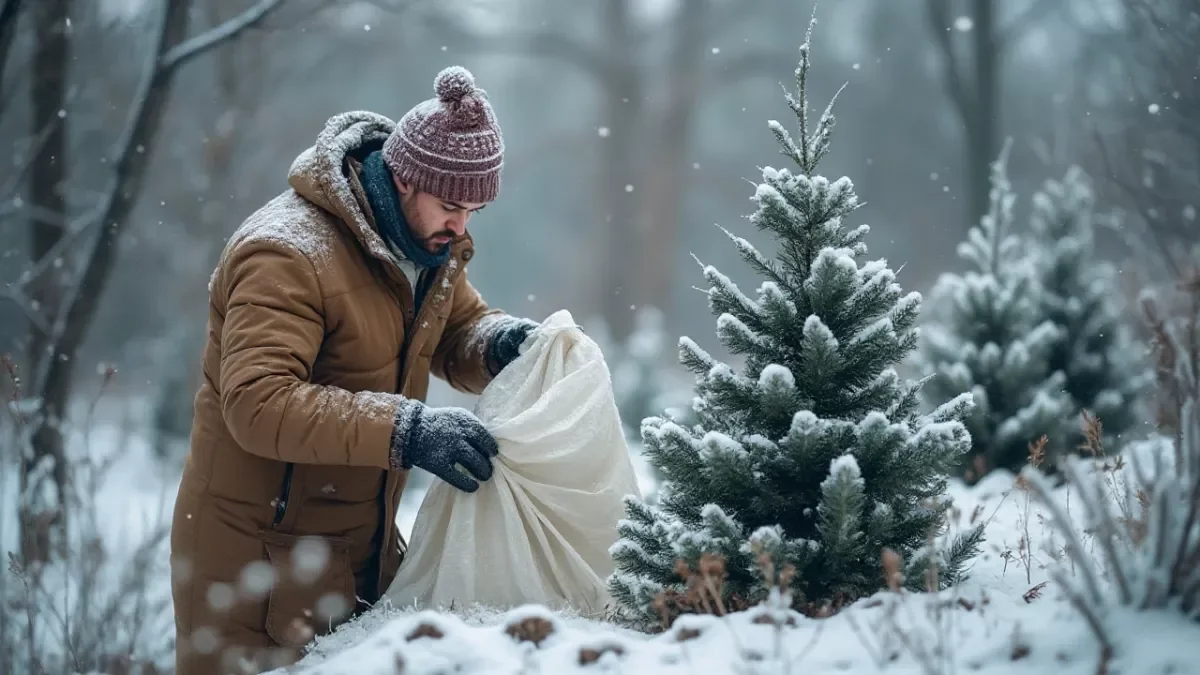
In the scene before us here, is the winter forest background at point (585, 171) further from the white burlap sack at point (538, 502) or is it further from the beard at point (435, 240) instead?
the beard at point (435, 240)

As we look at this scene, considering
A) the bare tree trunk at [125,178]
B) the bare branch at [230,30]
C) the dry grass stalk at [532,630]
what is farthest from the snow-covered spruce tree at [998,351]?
the bare tree trunk at [125,178]

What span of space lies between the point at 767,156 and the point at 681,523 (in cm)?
2679

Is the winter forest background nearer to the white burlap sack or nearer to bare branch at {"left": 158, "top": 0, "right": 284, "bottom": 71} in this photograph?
bare branch at {"left": 158, "top": 0, "right": 284, "bottom": 71}

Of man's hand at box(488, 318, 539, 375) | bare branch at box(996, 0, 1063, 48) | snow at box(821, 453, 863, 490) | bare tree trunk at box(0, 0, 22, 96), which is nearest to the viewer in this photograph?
snow at box(821, 453, 863, 490)

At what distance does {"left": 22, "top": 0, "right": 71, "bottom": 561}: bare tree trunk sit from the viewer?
6.32 metres

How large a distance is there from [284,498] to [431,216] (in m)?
1.01

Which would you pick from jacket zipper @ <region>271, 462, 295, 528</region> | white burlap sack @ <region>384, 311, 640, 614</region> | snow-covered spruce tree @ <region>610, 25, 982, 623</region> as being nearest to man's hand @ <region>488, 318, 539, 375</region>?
white burlap sack @ <region>384, 311, 640, 614</region>

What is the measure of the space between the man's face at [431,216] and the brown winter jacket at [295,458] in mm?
146

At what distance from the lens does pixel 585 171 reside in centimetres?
2909

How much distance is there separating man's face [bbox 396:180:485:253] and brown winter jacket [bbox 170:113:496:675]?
5.8 inches

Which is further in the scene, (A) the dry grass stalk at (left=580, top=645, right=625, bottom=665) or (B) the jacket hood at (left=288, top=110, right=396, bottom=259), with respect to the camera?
(B) the jacket hood at (left=288, top=110, right=396, bottom=259)

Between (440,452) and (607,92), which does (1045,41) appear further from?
(440,452)

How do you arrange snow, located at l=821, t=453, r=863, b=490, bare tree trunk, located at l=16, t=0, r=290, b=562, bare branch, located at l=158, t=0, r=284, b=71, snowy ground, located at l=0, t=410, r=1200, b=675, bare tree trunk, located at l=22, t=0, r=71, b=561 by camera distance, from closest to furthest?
snowy ground, located at l=0, t=410, r=1200, b=675, snow, located at l=821, t=453, r=863, b=490, bare branch, located at l=158, t=0, r=284, b=71, bare tree trunk, located at l=16, t=0, r=290, b=562, bare tree trunk, located at l=22, t=0, r=71, b=561

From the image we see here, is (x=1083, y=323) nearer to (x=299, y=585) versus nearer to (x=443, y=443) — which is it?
(x=443, y=443)
